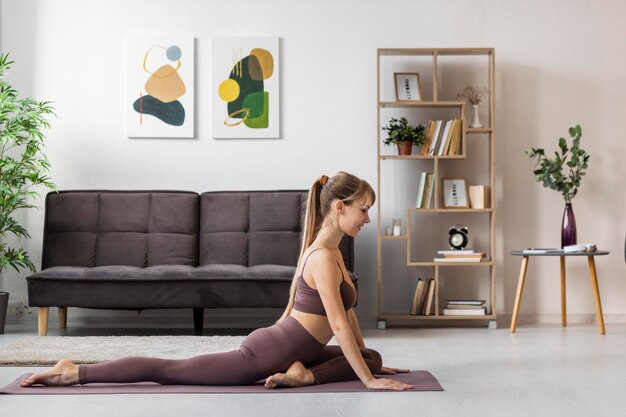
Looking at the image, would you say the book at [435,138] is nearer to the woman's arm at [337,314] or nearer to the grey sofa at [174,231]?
the grey sofa at [174,231]

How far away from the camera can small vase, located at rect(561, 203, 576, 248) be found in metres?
5.17

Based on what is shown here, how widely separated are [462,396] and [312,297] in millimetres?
673

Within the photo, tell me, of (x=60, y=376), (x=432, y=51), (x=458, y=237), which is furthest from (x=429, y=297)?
(x=60, y=376)

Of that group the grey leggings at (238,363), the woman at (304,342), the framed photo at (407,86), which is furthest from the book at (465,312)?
the grey leggings at (238,363)

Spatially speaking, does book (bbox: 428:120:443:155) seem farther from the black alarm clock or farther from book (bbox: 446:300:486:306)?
book (bbox: 446:300:486:306)

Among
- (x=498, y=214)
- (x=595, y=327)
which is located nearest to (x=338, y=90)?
(x=498, y=214)

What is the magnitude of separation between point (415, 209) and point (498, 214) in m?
0.71

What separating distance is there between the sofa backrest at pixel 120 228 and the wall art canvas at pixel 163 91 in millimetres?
494

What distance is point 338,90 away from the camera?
563 cm

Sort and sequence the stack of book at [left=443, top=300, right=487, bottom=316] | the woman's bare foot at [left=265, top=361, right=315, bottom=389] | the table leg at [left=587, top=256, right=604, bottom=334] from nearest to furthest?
the woman's bare foot at [left=265, top=361, right=315, bottom=389]
the table leg at [left=587, top=256, right=604, bottom=334]
the stack of book at [left=443, top=300, right=487, bottom=316]

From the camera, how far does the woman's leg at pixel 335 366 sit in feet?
10.3

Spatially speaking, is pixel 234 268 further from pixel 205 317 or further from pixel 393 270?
pixel 393 270

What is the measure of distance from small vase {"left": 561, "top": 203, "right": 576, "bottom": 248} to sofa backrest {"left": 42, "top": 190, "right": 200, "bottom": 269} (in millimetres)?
2435

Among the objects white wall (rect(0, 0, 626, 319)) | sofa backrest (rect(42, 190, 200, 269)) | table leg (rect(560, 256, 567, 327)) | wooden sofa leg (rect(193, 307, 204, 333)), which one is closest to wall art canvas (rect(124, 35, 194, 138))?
white wall (rect(0, 0, 626, 319))
